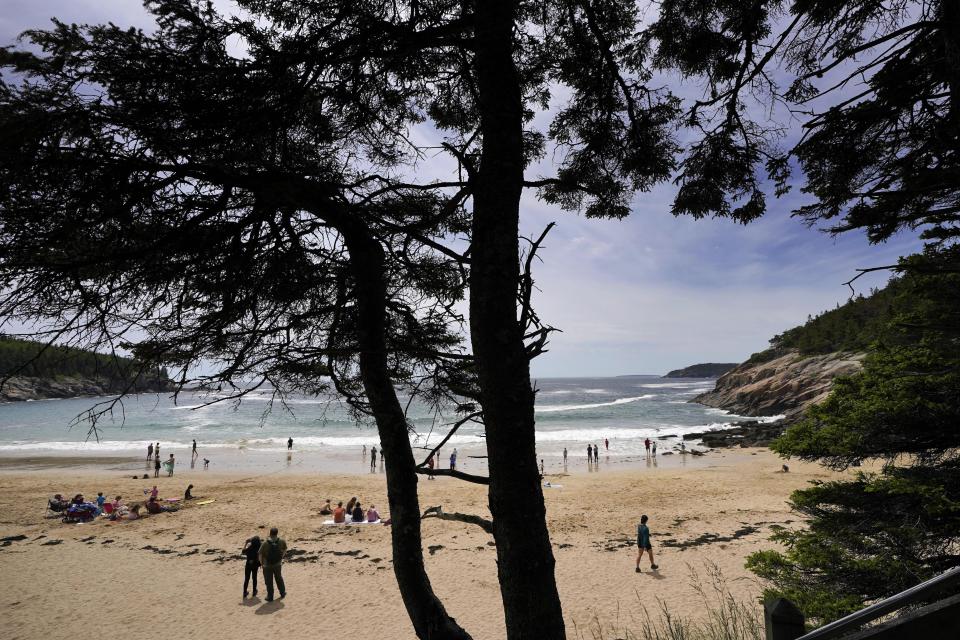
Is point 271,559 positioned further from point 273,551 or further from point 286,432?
point 286,432

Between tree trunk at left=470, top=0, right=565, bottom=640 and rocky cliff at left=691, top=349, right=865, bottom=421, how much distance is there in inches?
1708

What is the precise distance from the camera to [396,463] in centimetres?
351

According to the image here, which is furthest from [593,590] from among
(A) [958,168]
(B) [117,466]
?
(B) [117,466]

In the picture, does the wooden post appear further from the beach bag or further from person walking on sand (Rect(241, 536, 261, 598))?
person walking on sand (Rect(241, 536, 261, 598))

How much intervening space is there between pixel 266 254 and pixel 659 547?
13.8 metres

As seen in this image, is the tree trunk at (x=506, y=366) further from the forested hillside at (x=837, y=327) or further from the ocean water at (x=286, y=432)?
the forested hillside at (x=837, y=327)

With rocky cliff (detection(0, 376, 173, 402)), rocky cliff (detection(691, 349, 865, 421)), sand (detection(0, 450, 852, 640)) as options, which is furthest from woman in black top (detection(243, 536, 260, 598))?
rocky cliff (detection(691, 349, 865, 421))

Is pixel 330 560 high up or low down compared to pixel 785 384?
down

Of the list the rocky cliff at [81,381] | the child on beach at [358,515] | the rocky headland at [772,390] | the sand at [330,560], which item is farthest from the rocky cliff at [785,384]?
the rocky cliff at [81,381]

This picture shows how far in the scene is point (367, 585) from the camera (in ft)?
36.7

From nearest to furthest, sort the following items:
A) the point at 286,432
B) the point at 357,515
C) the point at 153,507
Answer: the point at 357,515 → the point at 153,507 → the point at 286,432

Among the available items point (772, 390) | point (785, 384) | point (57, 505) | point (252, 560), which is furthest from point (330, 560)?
point (772, 390)

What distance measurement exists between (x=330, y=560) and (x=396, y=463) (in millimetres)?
11421

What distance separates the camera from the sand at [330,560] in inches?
373
